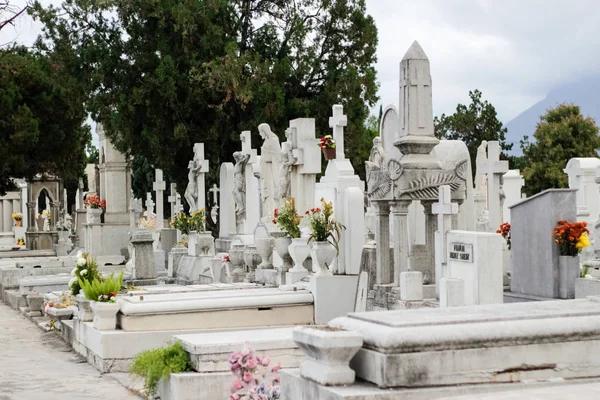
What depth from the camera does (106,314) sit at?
11102 millimetres

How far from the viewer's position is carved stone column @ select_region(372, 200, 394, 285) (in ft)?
38.0

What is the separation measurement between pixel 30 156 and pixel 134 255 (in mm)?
21483

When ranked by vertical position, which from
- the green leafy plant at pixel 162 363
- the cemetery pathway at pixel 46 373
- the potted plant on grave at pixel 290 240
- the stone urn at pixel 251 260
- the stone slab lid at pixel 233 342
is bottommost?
the cemetery pathway at pixel 46 373

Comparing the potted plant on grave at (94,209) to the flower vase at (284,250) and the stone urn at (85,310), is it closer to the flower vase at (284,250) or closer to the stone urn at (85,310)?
the flower vase at (284,250)

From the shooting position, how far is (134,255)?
18656mm

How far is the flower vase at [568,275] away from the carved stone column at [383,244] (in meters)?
2.05

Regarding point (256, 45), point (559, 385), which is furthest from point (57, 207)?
point (559, 385)

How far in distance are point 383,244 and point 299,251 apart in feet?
7.34

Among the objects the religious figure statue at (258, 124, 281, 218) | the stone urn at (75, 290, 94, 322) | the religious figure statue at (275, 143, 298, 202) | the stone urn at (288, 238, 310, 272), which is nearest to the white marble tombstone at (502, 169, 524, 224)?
the religious figure statue at (258, 124, 281, 218)

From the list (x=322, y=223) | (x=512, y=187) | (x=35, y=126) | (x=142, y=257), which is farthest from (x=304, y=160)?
(x=35, y=126)

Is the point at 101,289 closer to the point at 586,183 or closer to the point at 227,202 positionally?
the point at 227,202

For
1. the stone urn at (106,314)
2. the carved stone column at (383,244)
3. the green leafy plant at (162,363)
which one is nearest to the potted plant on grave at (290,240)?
the carved stone column at (383,244)

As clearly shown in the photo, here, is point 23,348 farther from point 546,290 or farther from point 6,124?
point 6,124

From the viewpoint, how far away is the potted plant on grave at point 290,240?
44.9ft
